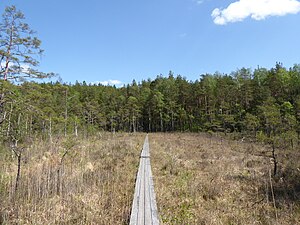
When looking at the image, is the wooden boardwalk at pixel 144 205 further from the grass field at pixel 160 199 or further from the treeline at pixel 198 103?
the treeline at pixel 198 103

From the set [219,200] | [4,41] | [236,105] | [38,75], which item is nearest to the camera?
[219,200]

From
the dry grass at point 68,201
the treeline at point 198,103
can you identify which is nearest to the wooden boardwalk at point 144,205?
the dry grass at point 68,201

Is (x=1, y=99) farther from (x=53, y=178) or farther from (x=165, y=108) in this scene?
(x=165, y=108)

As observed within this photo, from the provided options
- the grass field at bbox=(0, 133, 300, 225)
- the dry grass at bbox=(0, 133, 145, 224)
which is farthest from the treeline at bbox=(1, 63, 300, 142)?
the dry grass at bbox=(0, 133, 145, 224)

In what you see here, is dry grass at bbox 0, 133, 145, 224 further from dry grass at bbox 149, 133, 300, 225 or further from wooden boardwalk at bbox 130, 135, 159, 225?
dry grass at bbox 149, 133, 300, 225

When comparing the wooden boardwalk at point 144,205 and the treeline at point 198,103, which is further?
the treeline at point 198,103

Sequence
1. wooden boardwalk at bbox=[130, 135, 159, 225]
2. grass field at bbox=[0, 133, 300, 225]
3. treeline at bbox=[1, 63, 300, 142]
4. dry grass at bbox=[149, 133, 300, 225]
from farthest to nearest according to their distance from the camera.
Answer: treeline at bbox=[1, 63, 300, 142]
dry grass at bbox=[149, 133, 300, 225]
grass field at bbox=[0, 133, 300, 225]
wooden boardwalk at bbox=[130, 135, 159, 225]

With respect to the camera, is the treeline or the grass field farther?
the treeline

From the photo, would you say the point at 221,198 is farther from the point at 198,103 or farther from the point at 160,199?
the point at 198,103

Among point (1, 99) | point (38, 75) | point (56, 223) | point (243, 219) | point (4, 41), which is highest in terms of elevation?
point (4, 41)

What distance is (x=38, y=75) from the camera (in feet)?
A: 34.1

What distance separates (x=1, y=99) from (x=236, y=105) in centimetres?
3826

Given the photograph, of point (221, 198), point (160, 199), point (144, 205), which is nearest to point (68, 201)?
point (144, 205)

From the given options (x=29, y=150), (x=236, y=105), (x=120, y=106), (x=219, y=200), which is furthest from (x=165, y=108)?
(x=219, y=200)
